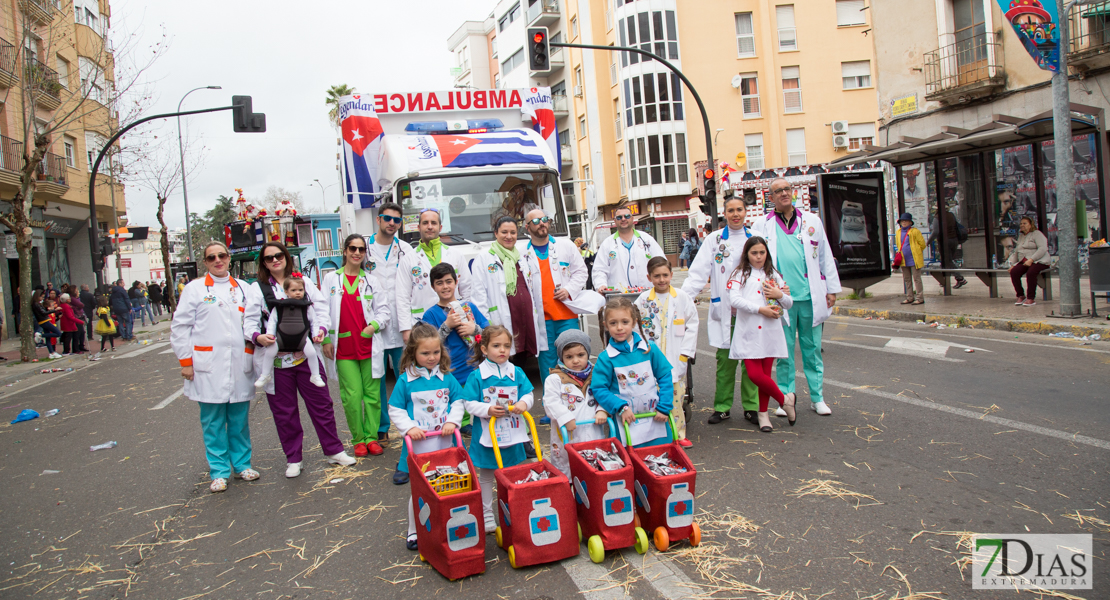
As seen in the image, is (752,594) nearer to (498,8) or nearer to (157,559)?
(157,559)

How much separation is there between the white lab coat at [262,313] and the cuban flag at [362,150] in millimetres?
4105

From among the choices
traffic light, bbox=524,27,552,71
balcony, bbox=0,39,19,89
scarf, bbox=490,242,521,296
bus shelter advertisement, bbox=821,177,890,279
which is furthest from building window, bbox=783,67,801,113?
scarf, bbox=490,242,521,296

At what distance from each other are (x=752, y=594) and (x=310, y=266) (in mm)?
18400

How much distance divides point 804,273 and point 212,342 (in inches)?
190

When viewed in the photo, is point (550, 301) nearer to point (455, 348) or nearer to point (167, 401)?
point (455, 348)

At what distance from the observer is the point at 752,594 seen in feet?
10.9

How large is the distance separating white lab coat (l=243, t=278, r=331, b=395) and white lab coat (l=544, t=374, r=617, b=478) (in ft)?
7.47

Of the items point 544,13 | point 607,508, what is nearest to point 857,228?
point 607,508

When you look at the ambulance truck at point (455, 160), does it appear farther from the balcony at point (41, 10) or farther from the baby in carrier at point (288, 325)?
the balcony at point (41, 10)

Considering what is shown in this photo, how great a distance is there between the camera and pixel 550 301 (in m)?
6.80

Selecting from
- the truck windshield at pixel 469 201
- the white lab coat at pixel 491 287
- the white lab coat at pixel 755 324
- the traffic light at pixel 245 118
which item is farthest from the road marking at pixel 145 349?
the white lab coat at pixel 755 324

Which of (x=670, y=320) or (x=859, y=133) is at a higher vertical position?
(x=859, y=133)

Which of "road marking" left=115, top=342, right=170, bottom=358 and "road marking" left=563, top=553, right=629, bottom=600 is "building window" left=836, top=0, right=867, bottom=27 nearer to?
"road marking" left=115, top=342, right=170, bottom=358

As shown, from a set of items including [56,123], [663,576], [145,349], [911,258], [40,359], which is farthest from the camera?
[56,123]
